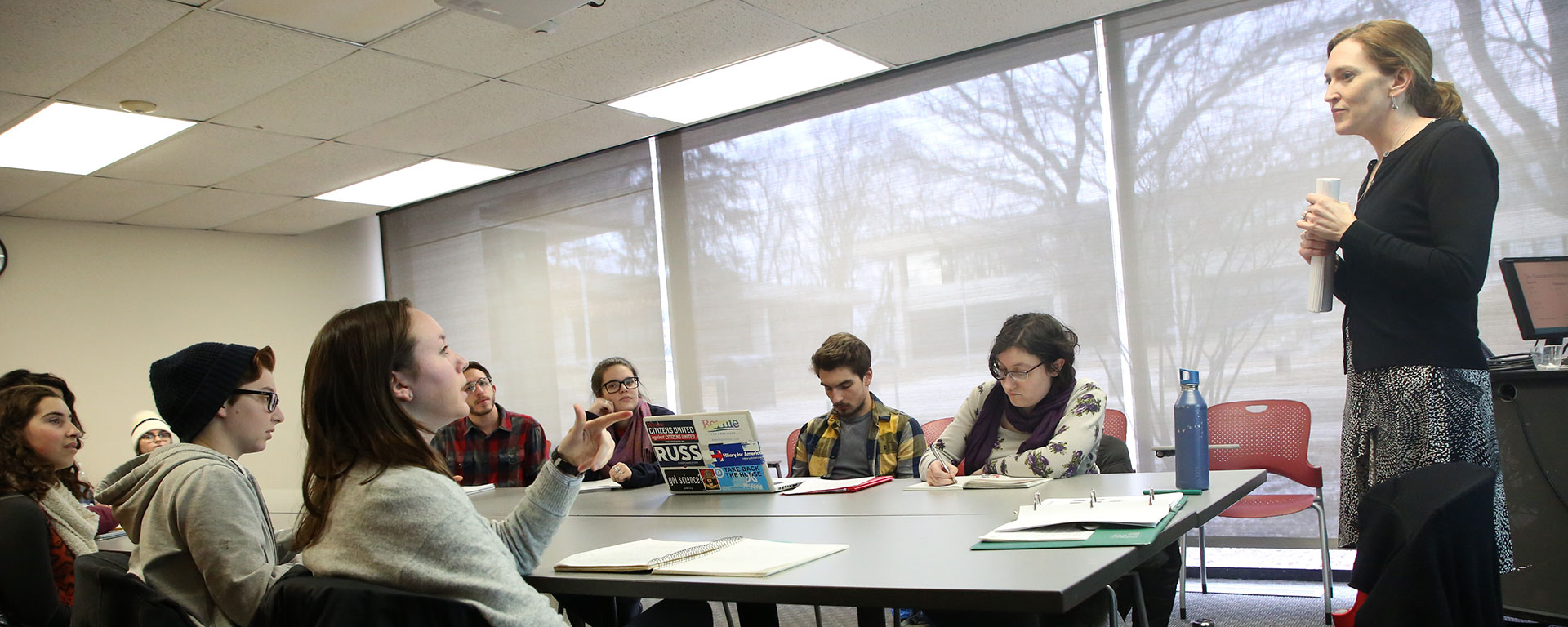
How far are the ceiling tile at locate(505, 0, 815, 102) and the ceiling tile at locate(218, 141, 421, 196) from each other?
1.36 metres

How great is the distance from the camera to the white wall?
583 cm

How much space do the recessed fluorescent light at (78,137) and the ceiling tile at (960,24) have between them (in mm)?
3049

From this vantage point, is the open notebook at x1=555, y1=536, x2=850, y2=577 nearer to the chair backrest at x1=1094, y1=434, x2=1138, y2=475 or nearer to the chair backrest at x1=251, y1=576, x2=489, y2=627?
the chair backrest at x1=251, y1=576, x2=489, y2=627

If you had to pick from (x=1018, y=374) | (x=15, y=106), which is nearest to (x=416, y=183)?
(x=15, y=106)

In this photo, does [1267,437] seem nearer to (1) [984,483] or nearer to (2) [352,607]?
(1) [984,483]

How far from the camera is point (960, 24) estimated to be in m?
3.98

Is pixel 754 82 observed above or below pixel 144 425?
above

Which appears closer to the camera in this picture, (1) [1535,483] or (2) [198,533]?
(2) [198,533]

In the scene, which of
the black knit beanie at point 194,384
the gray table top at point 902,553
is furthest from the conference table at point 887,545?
the black knit beanie at point 194,384

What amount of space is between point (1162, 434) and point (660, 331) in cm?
282

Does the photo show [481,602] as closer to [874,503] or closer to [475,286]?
[874,503]

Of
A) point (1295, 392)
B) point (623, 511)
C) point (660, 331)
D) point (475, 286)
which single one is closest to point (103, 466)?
point (475, 286)

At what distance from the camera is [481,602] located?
1323mm

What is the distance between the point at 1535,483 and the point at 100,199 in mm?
6577
